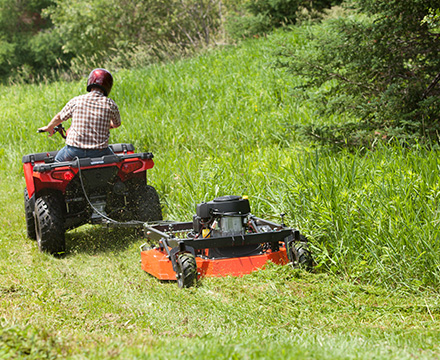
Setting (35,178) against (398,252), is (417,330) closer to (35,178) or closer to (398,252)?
(398,252)

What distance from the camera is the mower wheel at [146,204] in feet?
18.8

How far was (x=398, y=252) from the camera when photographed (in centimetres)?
403

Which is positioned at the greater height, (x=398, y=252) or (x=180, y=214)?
(x=398, y=252)

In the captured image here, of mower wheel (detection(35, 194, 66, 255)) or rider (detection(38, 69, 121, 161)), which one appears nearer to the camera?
mower wheel (detection(35, 194, 66, 255))

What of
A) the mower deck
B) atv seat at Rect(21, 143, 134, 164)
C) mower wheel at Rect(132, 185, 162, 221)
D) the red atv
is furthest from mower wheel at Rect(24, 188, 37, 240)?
the mower deck

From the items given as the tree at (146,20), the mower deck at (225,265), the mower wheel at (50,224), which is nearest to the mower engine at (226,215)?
the mower deck at (225,265)

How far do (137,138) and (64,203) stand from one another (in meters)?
3.78

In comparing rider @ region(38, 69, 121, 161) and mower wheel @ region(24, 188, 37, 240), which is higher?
rider @ region(38, 69, 121, 161)

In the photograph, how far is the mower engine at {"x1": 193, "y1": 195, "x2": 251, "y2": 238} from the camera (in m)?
4.43

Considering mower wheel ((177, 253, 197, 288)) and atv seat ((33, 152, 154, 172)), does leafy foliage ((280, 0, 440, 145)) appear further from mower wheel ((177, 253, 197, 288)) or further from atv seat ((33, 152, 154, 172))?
mower wheel ((177, 253, 197, 288))

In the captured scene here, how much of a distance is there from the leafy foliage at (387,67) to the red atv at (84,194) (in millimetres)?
2259

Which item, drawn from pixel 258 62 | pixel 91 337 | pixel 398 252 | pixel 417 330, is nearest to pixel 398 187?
pixel 398 252

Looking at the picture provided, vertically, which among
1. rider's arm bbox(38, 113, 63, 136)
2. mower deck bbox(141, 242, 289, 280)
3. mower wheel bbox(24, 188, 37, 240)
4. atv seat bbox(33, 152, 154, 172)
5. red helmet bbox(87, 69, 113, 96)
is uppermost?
red helmet bbox(87, 69, 113, 96)

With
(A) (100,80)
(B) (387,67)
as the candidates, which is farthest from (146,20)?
(B) (387,67)
